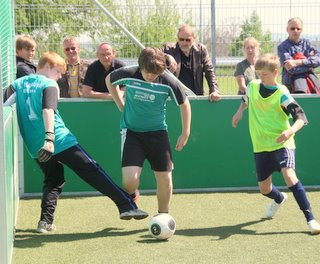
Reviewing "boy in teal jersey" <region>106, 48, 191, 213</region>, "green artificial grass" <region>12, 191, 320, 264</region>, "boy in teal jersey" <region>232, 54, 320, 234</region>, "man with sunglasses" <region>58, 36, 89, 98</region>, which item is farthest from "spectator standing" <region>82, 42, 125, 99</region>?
"boy in teal jersey" <region>232, 54, 320, 234</region>

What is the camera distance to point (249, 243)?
21.7ft

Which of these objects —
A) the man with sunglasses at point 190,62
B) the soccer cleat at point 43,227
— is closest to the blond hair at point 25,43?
the man with sunglasses at point 190,62

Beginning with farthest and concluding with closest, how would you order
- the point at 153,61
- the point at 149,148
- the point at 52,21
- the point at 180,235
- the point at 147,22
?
the point at 147,22 < the point at 52,21 < the point at 149,148 < the point at 180,235 < the point at 153,61

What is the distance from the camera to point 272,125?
7.35 m

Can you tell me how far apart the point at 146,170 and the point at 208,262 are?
3.27 meters

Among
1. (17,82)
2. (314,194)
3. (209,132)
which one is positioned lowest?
(314,194)

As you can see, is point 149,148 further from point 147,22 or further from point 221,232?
point 147,22

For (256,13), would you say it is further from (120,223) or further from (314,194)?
(120,223)

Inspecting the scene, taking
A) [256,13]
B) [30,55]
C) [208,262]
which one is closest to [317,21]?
[256,13]

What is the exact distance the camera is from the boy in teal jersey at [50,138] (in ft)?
22.3

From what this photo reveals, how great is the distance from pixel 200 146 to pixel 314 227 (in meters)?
2.63

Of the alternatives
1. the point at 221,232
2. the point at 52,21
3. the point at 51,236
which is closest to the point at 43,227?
the point at 51,236

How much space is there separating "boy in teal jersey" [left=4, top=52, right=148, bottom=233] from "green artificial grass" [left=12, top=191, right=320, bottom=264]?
0.27m

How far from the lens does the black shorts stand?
7156mm
